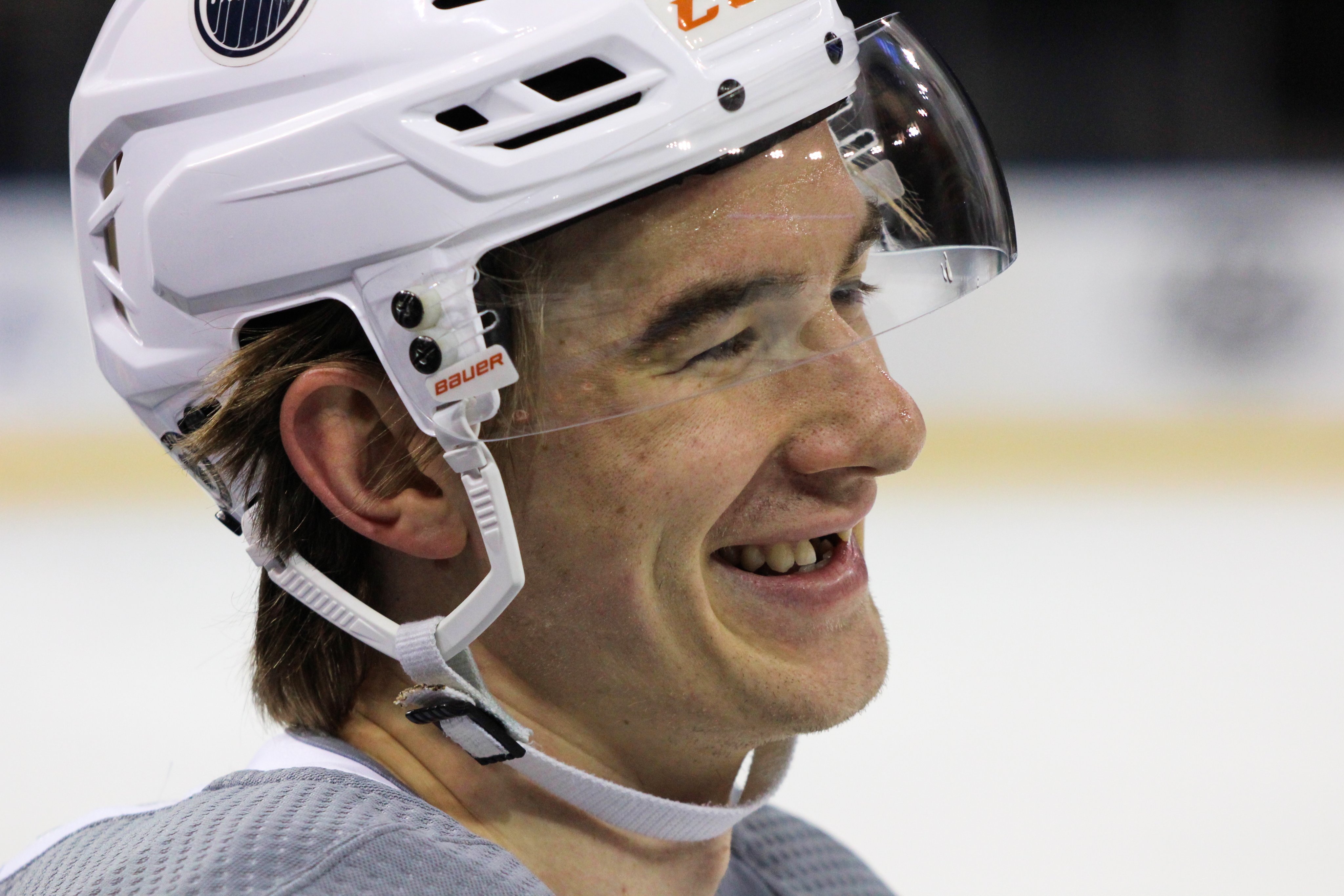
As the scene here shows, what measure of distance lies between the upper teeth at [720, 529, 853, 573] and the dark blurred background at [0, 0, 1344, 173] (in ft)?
15.1

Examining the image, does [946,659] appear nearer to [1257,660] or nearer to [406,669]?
[1257,660]

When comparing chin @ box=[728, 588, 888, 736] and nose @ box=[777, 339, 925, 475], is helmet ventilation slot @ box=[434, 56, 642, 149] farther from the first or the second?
chin @ box=[728, 588, 888, 736]

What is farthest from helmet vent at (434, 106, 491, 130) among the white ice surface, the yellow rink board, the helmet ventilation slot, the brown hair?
the yellow rink board

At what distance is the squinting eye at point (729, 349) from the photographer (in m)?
1.12

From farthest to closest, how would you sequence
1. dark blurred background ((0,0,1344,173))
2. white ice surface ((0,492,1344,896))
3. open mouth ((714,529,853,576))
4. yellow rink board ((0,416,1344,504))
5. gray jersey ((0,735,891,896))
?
dark blurred background ((0,0,1344,173)), yellow rink board ((0,416,1344,504)), white ice surface ((0,492,1344,896)), open mouth ((714,529,853,576)), gray jersey ((0,735,891,896))

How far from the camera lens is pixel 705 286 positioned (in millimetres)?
1088

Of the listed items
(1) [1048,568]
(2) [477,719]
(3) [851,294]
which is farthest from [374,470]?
(1) [1048,568]

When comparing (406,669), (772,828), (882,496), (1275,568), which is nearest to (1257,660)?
(1275,568)

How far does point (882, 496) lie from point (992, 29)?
2.19 meters

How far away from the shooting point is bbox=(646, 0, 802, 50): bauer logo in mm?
1089

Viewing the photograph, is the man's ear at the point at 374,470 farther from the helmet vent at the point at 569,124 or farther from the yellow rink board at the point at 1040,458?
the yellow rink board at the point at 1040,458

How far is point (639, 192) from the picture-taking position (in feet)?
3.53

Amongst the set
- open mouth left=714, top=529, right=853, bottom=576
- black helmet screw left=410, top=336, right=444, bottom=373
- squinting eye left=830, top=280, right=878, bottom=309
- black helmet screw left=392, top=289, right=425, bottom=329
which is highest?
black helmet screw left=392, top=289, right=425, bottom=329

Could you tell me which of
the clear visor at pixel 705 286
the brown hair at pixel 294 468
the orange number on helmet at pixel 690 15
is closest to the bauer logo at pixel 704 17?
the orange number on helmet at pixel 690 15
